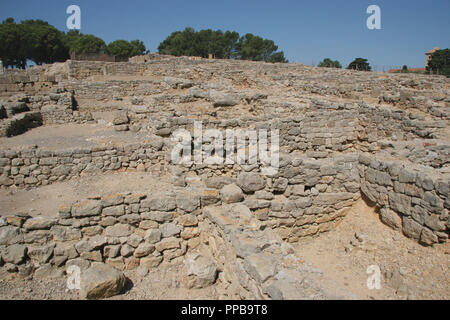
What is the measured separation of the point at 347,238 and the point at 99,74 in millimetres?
21665

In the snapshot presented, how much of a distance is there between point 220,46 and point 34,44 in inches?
1086

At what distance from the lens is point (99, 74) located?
21625 millimetres

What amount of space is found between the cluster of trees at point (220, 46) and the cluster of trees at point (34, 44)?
1369cm

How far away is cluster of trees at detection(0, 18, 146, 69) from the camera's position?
3691 cm

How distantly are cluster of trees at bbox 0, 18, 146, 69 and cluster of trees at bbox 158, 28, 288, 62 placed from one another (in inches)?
539

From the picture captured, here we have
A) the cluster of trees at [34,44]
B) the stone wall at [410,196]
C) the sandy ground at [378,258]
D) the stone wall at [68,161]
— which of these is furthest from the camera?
the cluster of trees at [34,44]

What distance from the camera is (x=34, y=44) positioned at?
124ft

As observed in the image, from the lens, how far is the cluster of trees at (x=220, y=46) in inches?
1868

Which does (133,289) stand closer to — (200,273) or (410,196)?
(200,273)

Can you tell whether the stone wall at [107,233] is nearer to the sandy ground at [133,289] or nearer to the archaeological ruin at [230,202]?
the archaeological ruin at [230,202]

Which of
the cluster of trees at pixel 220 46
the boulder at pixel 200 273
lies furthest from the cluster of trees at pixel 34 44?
the boulder at pixel 200 273

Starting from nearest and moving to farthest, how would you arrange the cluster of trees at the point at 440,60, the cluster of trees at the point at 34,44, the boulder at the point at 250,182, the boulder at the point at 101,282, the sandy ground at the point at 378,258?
the boulder at the point at 101,282 < the sandy ground at the point at 378,258 < the boulder at the point at 250,182 < the cluster of trees at the point at 34,44 < the cluster of trees at the point at 440,60

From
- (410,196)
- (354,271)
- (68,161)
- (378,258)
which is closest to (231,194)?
(354,271)
